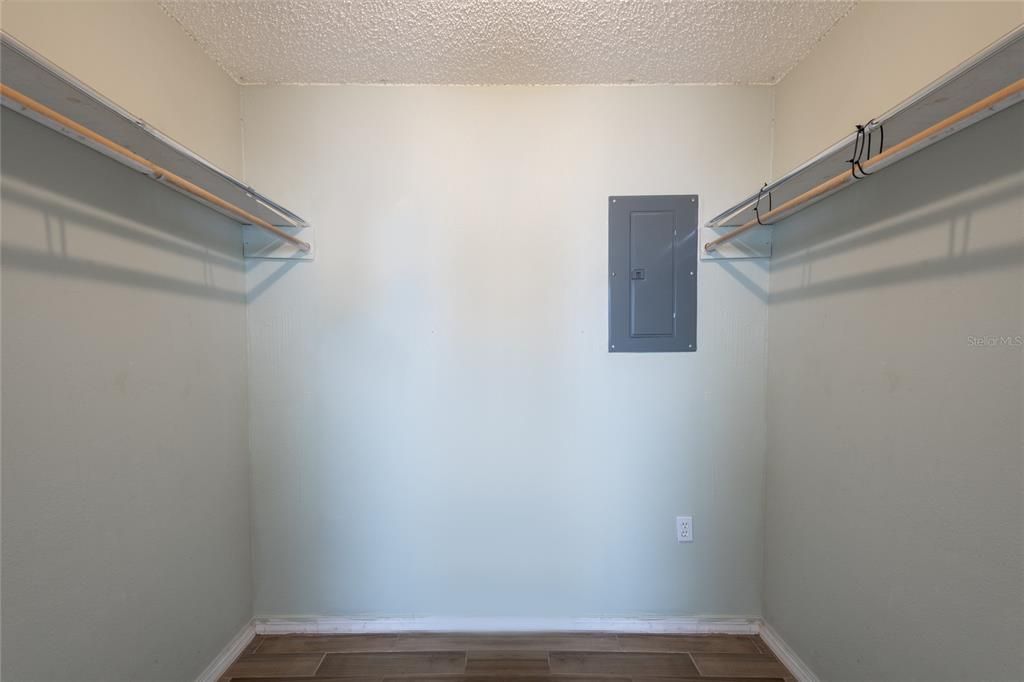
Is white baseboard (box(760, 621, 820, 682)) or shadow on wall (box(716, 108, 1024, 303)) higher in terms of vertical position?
shadow on wall (box(716, 108, 1024, 303))

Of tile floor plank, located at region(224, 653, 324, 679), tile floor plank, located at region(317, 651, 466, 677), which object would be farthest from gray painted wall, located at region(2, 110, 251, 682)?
tile floor plank, located at region(317, 651, 466, 677)

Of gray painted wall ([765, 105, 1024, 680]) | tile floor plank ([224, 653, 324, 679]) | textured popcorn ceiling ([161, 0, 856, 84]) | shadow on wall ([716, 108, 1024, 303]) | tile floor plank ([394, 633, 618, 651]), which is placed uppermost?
textured popcorn ceiling ([161, 0, 856, 84])

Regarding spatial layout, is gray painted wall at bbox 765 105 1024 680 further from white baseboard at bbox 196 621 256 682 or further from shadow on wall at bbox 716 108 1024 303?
white baseboard at bbox 196 621 256 682

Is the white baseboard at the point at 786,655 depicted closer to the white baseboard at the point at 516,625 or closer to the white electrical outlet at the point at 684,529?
the white baseboard at the point at 516,625

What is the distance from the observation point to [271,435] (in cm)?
157

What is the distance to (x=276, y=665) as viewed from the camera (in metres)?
1.43

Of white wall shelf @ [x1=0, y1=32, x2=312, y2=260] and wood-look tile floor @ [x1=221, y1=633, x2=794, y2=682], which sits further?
wood-look tile floor @ [x1=221, y1=633, x2=794, y2=682]

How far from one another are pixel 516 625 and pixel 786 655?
1.06 meters

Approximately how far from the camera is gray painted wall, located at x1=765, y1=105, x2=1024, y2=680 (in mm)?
814

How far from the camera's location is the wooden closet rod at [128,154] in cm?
69

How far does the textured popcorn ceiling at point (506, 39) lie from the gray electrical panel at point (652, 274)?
0.51 m

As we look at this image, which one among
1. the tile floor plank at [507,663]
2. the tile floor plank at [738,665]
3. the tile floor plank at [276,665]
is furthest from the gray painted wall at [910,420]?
the tile floor plank at [276,665]

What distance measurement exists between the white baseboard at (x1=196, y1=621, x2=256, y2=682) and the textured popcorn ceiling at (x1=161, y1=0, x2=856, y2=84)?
2.29 metres

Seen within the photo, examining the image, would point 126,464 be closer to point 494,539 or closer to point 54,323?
point 54,323
